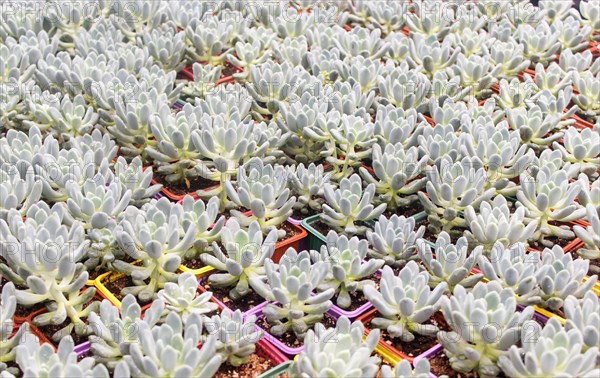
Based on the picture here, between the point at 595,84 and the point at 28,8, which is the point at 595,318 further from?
the point at 28,8

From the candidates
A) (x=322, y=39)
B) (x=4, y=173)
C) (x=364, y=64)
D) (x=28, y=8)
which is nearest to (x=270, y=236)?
(x=4, y=173)

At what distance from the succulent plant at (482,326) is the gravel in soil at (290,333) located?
1.17 ft

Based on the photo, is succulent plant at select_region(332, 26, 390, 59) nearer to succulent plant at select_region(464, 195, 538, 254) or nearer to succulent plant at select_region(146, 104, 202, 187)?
succulent plant at select_region(146, 104, 202, 187)

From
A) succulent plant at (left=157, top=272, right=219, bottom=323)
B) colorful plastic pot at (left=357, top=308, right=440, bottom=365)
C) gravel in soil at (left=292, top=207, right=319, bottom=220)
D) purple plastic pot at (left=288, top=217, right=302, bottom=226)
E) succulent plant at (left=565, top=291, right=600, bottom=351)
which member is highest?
succulent plant at (left=565, top=291, right=600, bottom=351)

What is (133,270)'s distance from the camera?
77.5 inches

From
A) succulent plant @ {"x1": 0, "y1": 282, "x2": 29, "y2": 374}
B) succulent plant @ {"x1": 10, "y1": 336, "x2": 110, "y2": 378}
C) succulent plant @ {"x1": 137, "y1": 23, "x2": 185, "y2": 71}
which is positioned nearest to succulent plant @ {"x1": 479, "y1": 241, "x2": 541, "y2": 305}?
succulent plant @ {"x1": 10, "y1": 336, "x2": 110, "y2": 378}

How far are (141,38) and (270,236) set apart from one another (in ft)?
5.76

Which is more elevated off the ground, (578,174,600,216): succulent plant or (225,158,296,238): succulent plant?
(578,174,600,216): succulent plant

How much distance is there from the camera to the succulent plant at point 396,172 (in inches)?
91.4

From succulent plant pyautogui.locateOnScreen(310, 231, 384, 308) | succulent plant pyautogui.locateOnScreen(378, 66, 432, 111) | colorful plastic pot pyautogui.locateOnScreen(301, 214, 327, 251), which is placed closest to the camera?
succulent plant pyautogui.locateOnScreen(310, 231, 384, 308)

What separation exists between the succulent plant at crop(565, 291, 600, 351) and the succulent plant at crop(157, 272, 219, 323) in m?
0.93

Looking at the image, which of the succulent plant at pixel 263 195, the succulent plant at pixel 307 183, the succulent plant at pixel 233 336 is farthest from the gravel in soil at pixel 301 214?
the succulent plant at pixel 233 336

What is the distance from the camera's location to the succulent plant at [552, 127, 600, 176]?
2453mm

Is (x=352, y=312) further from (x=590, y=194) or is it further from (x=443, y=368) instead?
(x=590, y=194)
